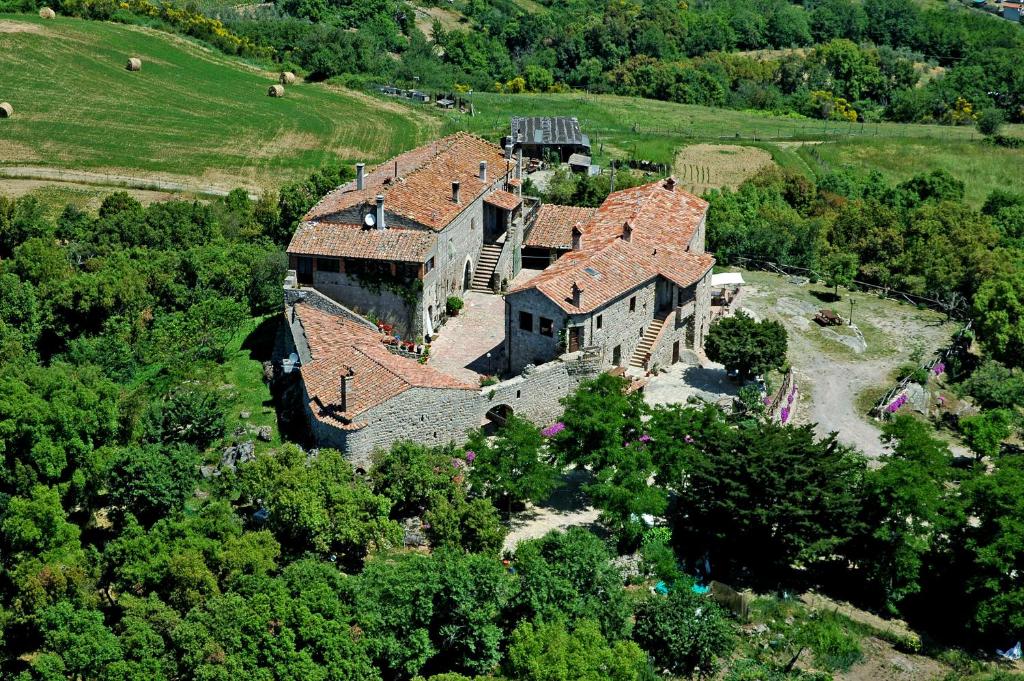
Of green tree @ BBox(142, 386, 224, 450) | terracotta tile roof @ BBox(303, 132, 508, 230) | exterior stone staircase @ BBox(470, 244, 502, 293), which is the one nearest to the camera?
green tree @ BBox(142, 386, 224, 450)

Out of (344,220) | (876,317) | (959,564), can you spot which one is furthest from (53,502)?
(876,317)

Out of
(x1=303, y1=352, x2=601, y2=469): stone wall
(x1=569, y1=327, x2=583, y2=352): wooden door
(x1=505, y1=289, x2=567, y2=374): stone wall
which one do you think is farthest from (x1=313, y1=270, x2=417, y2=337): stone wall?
(x1=569, y1=327, x2=583, y2=352): wooden door

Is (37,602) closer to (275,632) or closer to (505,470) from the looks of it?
(275,632)

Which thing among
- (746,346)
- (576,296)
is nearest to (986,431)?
(746,346)

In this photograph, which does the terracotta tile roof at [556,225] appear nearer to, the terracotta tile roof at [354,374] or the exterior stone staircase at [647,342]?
the exterior stone staircase at [647,342]

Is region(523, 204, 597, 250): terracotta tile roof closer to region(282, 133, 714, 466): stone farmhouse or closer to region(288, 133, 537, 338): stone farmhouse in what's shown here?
region(282, 133, 714, 466): stone farmhouse

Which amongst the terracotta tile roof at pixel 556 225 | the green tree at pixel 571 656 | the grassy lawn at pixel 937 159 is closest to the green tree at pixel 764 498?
the green tree at pixel 571 656
